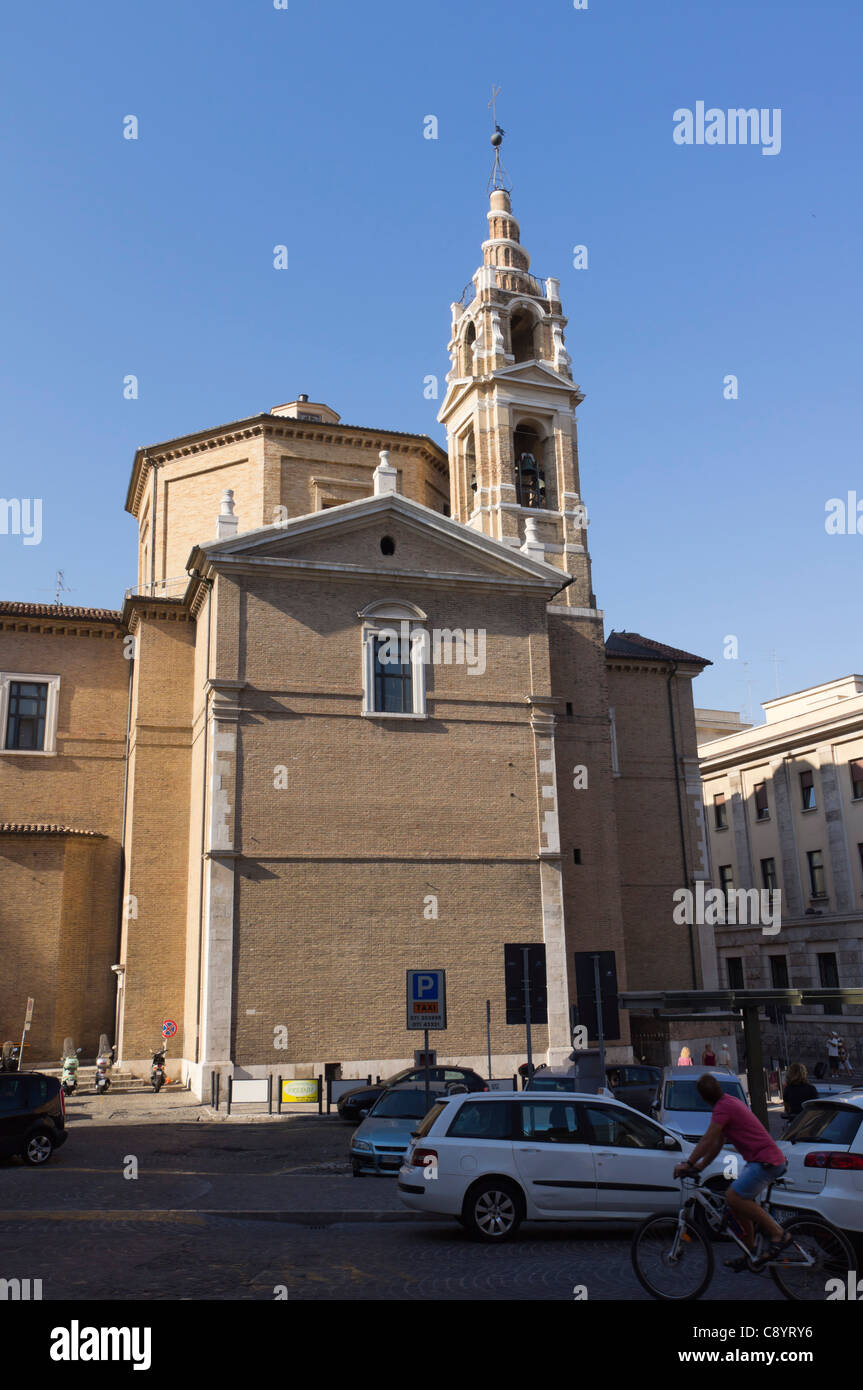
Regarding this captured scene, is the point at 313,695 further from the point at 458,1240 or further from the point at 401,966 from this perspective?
the point at 458,1240

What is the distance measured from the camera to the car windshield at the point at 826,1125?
9305 mm

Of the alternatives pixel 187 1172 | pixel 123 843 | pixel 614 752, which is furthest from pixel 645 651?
pixel 187 1172

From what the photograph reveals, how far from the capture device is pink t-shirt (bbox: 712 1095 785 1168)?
27.6 ft

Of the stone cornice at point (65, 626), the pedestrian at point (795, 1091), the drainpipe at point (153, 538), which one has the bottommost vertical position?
the pedestrian at point (795, 1091)

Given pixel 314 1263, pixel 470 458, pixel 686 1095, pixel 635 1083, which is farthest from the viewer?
pixel 470 458

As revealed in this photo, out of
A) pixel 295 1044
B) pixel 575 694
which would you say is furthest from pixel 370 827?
pixel 575 694

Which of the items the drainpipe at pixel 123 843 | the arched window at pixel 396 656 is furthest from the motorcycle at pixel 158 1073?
the arched window at pixel 396 656

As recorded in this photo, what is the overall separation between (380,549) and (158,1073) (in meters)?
14.0

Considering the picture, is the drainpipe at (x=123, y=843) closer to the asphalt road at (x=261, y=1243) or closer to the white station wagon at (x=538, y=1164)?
the asphalt road at (x=261, y=1243)

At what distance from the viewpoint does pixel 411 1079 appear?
20.0 metres

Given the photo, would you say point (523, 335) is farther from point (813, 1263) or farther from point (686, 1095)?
point (813, 1263)

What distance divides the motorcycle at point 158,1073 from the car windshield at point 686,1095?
14.3 m

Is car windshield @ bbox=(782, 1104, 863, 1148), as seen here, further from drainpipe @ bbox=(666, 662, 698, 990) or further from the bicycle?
drainpipe @ bbox=(666, 662, 698, 990)

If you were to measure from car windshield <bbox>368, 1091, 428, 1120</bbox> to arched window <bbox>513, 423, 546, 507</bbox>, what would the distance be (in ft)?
65.8
